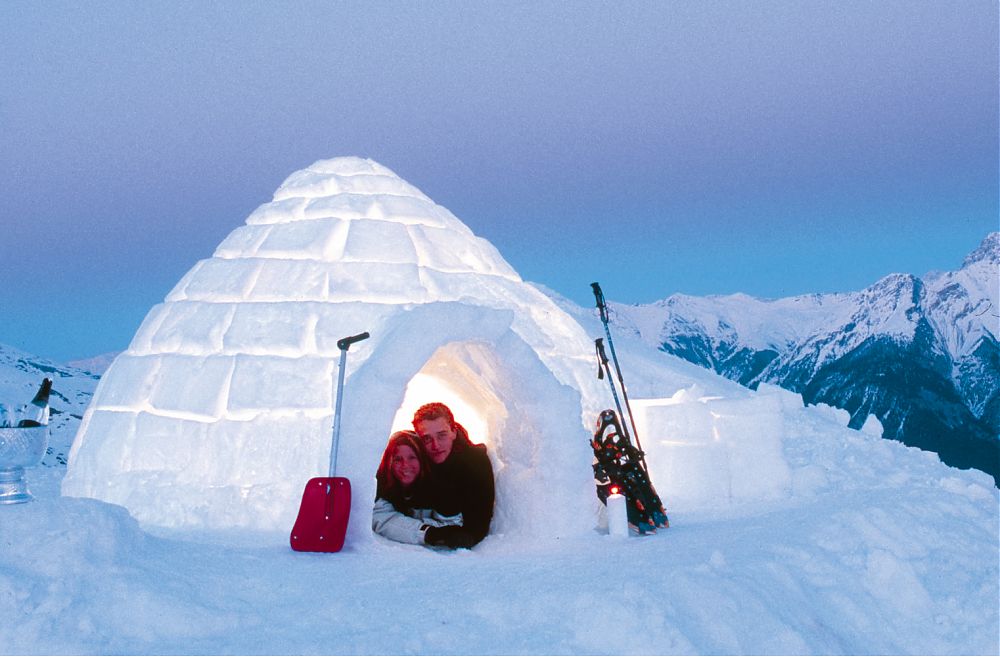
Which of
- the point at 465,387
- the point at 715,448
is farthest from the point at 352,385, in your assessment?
the point at 715,448

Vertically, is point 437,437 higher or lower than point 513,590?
higher

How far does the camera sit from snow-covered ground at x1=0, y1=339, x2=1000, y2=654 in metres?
2.85

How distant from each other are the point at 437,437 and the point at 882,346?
12520 centimetres

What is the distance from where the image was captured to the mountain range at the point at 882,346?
96.3m

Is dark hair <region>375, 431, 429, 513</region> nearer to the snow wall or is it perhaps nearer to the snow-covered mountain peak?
the snow wall

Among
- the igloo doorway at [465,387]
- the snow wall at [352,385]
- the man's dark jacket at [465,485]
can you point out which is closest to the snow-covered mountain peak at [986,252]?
the snow wall at [352,385]

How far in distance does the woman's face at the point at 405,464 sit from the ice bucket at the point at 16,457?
7.37ft

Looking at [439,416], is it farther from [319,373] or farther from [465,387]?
[319,373]

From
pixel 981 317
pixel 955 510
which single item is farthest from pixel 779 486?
pixel 981 317

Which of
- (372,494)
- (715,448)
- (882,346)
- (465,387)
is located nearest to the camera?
(372,494)

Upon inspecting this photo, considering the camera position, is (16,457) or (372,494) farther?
(372,494)

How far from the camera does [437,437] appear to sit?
5.39 meters

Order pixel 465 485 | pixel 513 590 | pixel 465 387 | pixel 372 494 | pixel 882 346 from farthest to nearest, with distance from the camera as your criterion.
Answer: pixel 882 346, pixel 465 387, pixel 465 485, pixel 372 494, pixel 513 590

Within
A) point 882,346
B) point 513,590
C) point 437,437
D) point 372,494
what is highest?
point 882,346
